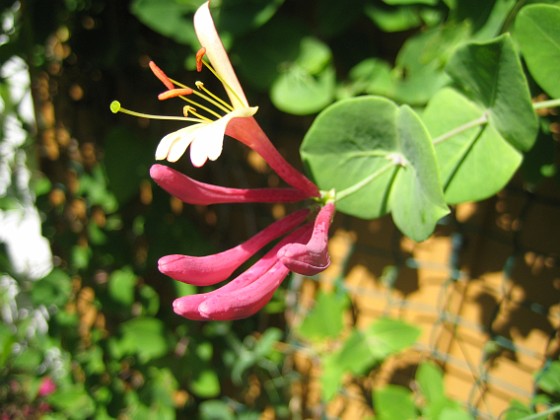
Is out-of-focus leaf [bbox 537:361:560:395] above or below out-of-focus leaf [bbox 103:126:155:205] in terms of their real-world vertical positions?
below

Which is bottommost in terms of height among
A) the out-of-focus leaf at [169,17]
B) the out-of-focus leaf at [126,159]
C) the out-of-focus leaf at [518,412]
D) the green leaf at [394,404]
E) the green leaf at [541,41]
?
the green leaf at [394,404]

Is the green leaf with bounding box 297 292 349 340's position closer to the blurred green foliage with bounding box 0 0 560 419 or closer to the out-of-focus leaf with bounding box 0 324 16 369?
the blurred green foliage with bounding box 0 0 560 419

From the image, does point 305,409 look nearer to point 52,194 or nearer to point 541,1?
point 52,194

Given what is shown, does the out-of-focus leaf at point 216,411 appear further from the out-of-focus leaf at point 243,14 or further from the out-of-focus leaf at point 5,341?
the out-of-focus leaf at point 243,14

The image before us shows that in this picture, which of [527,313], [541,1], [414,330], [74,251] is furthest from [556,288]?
[74,251]

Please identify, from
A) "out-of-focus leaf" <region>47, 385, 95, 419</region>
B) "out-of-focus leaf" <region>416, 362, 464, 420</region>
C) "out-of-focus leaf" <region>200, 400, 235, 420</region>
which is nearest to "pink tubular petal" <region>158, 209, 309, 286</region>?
"out-of-focus leaf" <region>416, 362, 464, 420</region>

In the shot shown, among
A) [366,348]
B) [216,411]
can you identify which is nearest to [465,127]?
[366,348]

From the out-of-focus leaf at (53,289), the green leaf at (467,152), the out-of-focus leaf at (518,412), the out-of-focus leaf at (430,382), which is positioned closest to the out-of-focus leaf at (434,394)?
the out-of-focus leaf at (430,382)

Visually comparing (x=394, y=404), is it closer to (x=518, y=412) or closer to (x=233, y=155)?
(x=518, y=412)
